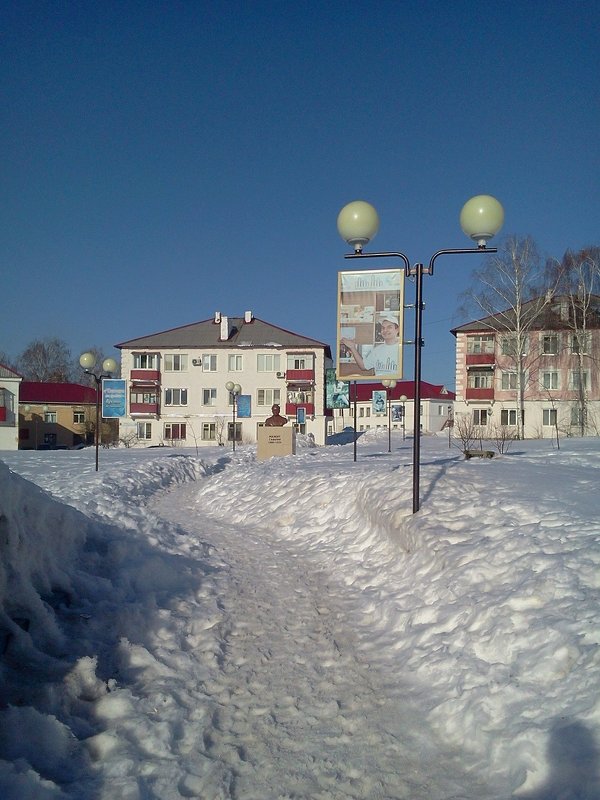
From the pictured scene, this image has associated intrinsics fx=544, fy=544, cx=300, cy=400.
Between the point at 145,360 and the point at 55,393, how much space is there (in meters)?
13.0

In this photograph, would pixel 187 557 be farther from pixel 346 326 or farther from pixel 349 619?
pixel 346 326

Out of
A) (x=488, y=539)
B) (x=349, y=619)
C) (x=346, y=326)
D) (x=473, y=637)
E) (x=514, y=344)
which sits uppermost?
(x=514, y=344)

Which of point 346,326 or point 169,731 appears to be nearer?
point 169,731

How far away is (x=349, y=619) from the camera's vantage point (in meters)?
5.19

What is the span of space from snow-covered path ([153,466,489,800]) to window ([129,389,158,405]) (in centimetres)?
4568

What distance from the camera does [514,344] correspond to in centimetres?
3666

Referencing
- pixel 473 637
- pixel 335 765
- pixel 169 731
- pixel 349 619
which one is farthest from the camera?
pixel 349 619

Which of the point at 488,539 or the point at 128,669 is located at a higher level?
the point at 488,539

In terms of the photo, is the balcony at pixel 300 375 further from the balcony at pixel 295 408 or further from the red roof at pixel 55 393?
the red roof at pixel 55 393

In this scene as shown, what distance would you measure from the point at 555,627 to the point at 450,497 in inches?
148

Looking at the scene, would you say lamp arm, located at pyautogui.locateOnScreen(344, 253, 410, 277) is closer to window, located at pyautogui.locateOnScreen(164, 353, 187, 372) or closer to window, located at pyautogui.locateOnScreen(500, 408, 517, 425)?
window, located at pyautogui.locateOnScreen(500, 408, 517, 425)

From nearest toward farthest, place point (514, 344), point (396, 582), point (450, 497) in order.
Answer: point (396, 582)
point (450, 497)
point (514, 344)

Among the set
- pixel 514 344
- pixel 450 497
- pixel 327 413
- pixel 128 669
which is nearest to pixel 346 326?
pixel 450 497

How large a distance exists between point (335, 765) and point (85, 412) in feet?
193
